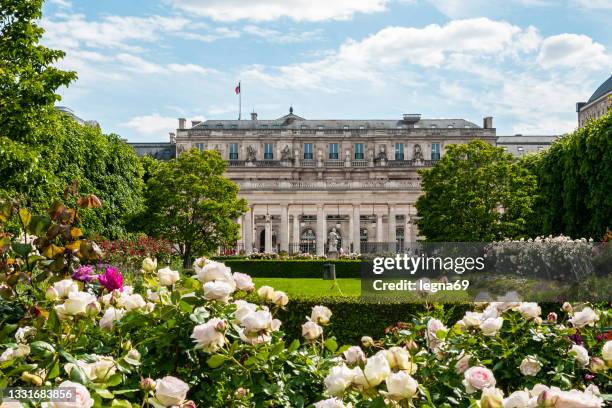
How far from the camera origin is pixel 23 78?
2062 cm

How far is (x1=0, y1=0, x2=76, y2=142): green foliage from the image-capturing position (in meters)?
20.2

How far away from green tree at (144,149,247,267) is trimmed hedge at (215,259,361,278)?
185cm

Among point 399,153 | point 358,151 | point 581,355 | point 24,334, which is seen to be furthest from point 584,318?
point 358,151

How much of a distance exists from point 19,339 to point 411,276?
41.3 feet

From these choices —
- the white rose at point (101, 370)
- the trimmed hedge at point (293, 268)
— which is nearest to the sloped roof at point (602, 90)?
the trimmed hedge at point (293, 268)

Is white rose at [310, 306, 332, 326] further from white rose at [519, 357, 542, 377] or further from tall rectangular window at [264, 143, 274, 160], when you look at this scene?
tall rectangular window at [264, 143, 274, 160]

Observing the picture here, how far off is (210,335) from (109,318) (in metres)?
0.92

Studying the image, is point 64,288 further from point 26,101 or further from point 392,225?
point 392,225

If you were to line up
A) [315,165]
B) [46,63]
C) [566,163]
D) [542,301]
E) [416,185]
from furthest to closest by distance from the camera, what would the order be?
1. [315,165]
2. [416,185]
3. [566,163]
4. [46,63]
5. [542,301]

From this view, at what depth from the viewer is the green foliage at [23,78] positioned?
20.2 meters

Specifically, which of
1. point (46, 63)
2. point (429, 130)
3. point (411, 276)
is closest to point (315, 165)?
point (429, 130)

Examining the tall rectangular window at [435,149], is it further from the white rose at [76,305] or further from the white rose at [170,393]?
the white rose at [170,393]

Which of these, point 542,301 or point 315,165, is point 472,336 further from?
point 315,165

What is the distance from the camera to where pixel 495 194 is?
3519 cm
